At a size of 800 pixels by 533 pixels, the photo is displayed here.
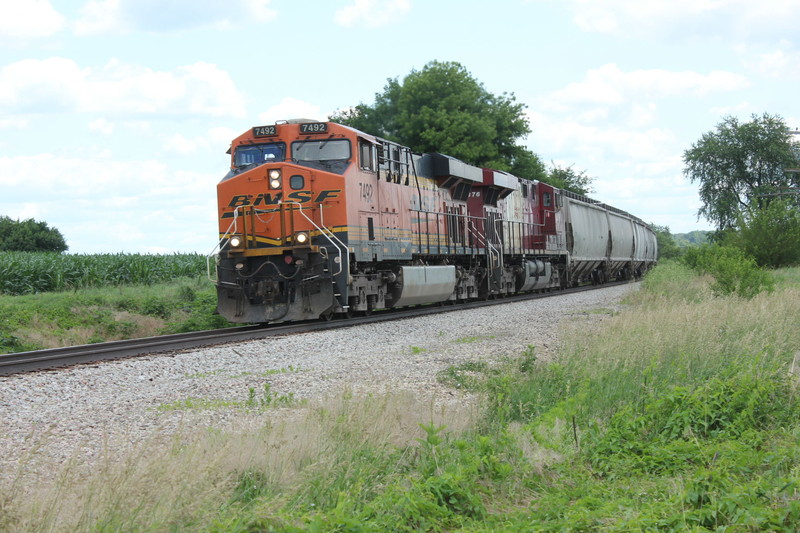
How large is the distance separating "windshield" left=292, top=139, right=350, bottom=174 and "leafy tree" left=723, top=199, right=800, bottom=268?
23527 mm

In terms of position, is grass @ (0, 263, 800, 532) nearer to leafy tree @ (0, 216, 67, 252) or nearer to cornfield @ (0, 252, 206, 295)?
cornfield @ (0, 252, 206, 295)

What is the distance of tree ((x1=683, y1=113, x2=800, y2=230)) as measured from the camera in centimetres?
6175

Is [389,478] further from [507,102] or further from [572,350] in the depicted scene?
[507,102]

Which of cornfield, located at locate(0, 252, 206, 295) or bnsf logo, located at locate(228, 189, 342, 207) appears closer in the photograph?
bnsf logo, located at locate(228, 189, 342, 207)

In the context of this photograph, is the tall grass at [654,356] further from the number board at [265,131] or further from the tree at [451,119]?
the tree at [451,119]

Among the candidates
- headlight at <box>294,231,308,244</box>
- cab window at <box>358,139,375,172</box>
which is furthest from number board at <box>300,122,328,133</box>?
headlight at <box>294,231,308,244</box>

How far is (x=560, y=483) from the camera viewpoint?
5008mm

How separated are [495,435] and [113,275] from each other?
22792 mm

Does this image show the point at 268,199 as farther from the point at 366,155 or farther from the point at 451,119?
the point at 451,119

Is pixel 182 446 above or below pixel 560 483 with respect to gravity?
above

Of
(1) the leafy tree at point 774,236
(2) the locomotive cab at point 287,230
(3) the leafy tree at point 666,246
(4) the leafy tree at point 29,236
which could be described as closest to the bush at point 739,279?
(2) the locomotive cab at point 287,230

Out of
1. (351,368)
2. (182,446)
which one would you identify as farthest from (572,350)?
(182,446)

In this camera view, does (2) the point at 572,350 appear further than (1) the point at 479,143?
No

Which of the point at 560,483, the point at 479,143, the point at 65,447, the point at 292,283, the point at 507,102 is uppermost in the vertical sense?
the point at 507,102
